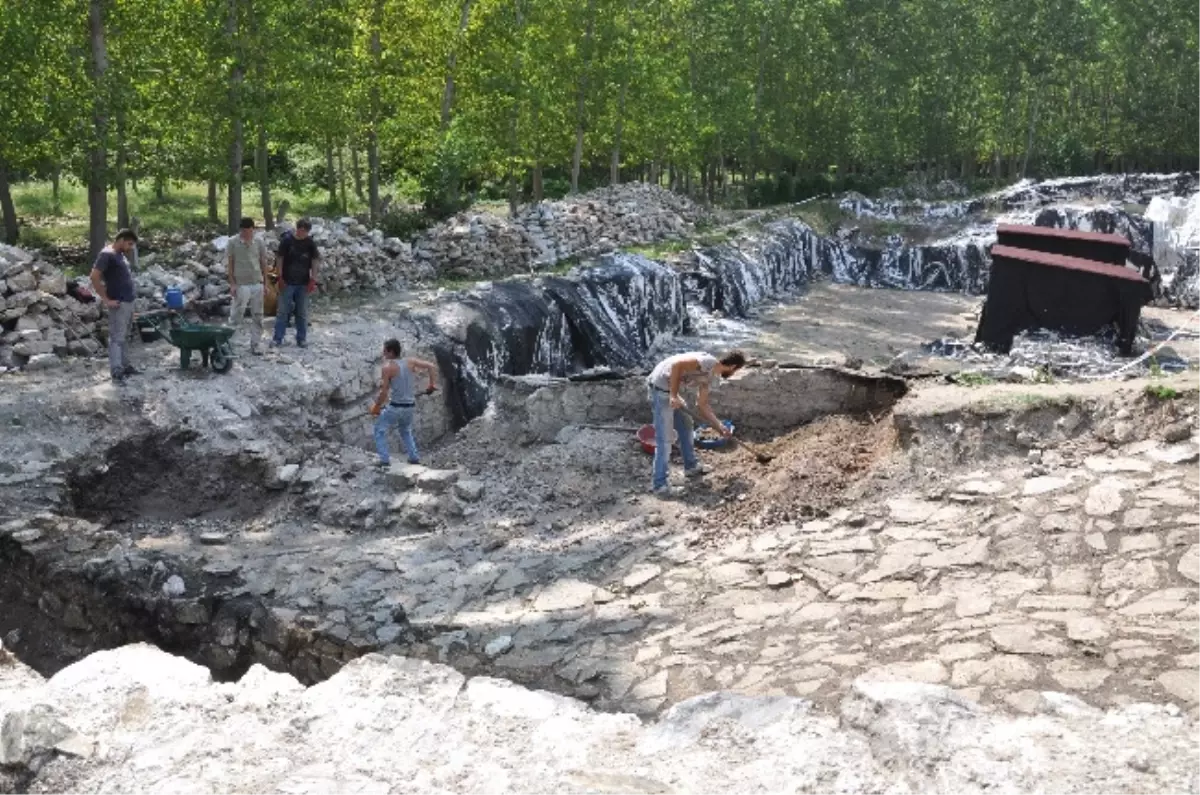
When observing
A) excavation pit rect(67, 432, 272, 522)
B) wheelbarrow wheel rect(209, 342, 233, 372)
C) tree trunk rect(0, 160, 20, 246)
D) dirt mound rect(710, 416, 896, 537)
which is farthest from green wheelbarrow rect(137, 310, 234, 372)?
tree trunk rect(0, 160, 20, 246)

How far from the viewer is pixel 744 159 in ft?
138

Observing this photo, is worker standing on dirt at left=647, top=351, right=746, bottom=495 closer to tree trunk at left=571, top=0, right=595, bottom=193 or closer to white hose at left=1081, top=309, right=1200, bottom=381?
white hose at left=1081, top=309, right=1200, bottom=381

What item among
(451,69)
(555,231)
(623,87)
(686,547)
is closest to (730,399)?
(686,547)

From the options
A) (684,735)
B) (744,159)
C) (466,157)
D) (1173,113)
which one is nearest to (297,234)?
(684,735)

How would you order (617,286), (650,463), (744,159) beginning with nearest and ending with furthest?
(650,463)
(617,286)
(744,159)

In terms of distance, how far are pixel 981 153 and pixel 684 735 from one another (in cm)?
5058

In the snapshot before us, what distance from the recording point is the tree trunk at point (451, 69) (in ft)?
85.2

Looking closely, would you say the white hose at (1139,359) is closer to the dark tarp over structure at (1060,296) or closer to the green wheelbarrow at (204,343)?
the dark tarp over structure at (1060,296)

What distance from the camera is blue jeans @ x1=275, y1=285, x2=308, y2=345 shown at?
519 inches

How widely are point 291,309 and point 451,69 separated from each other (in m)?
14.3

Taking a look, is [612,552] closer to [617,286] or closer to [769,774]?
[769,774]

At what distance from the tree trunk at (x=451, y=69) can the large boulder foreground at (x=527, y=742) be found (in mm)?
21525

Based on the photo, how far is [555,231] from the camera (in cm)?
2361

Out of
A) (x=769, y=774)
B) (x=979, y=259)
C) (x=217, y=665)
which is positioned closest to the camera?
(x=769, y=774)
